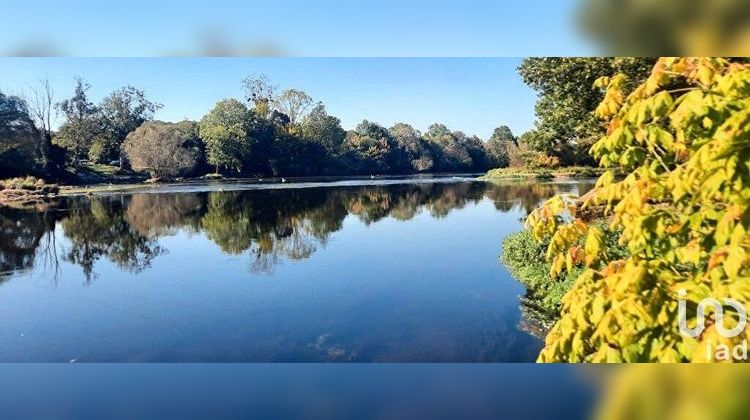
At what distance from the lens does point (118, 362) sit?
435 centimetres

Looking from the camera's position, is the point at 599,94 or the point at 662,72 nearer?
the point at 662,72

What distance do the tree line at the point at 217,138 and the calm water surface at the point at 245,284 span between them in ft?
1.23

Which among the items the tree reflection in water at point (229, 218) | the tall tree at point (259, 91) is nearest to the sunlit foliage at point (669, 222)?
the tree reflection in water at point (229, 218)

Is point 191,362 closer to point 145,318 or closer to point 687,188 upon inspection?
point 145,318

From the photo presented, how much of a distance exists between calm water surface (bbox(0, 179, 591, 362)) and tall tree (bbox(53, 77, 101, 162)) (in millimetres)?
538

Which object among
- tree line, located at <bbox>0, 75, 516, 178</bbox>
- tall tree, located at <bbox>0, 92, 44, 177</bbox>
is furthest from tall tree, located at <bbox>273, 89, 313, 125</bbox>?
tall tree, located at <bbox>0, 92, 44, 177</bbox>

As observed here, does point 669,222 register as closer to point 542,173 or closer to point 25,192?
point 542,173

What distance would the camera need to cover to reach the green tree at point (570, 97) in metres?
5.90

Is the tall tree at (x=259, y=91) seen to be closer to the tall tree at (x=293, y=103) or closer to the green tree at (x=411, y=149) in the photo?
the tall tree at (x=293, y=103)
